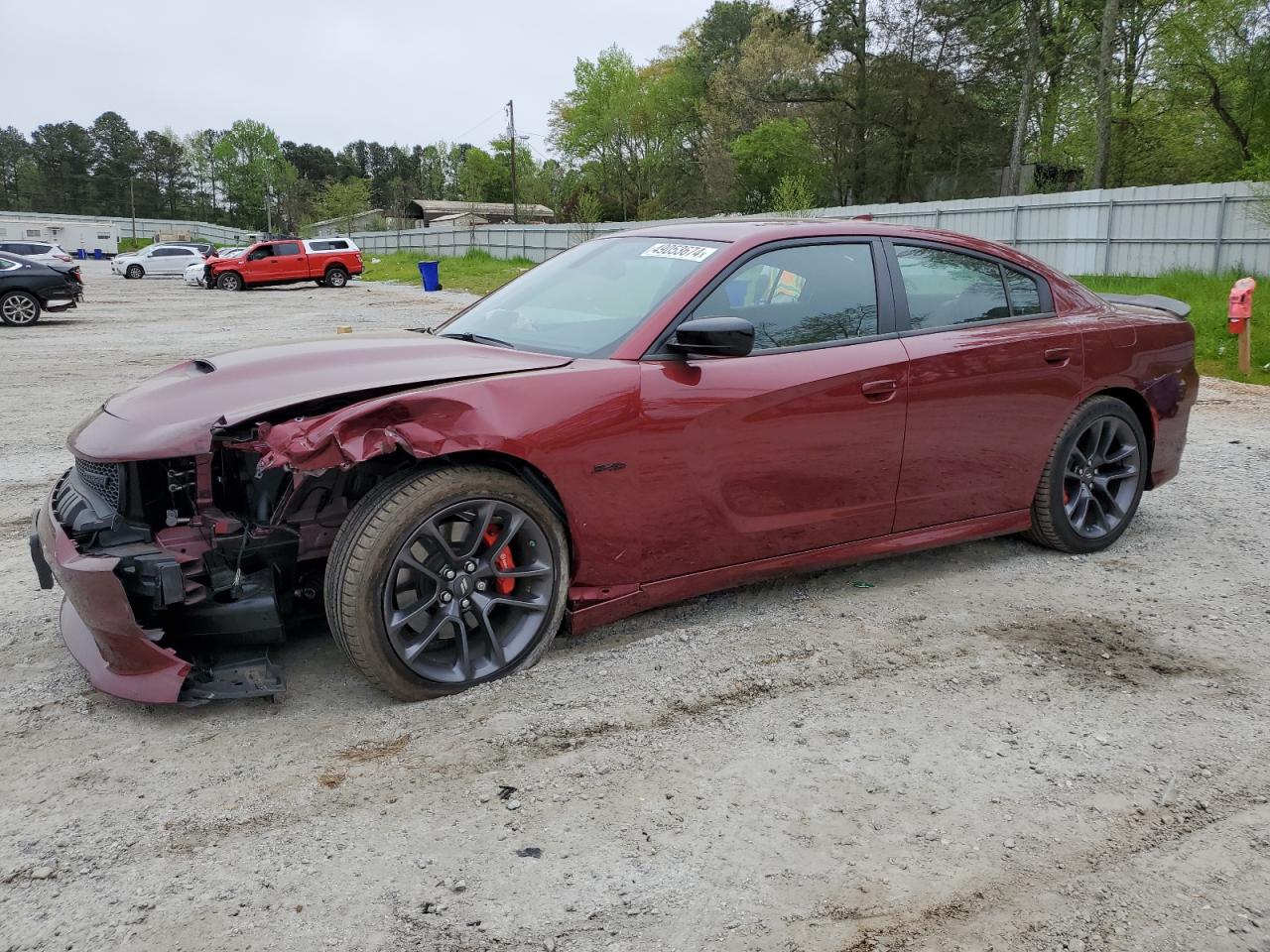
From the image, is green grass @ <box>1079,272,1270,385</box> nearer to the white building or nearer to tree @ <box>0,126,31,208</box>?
the white building

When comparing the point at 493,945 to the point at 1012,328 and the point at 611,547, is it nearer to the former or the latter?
the point at 611,547

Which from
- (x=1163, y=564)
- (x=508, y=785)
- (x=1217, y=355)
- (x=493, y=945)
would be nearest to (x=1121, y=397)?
(x=1163, y=564)

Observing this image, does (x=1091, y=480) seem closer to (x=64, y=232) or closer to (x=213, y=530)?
(x=213, y=530)

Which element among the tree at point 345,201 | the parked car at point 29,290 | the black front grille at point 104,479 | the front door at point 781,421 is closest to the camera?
the black front grille at point 104,479

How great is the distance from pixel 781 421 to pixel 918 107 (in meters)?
42.6

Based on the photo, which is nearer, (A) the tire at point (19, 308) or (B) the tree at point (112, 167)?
(A) the tire at point (19, 308)

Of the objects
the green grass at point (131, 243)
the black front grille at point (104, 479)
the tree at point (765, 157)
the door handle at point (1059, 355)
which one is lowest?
the black front grille at point (104, 479)

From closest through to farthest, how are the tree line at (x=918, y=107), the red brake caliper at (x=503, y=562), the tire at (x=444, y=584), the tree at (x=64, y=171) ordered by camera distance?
1. the tire at (x=444, y=584)
2. the red brake caliper at (x=503, y=562)
3. the tree line at (x=918, y=107)
4. the tree at (x=64, y=171)

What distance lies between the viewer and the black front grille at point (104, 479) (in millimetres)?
3193

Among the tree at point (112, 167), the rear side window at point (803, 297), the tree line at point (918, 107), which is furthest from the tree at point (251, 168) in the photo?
the rear side window at point (803, 297)

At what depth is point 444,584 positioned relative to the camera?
3.21m

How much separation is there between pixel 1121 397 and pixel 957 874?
3.26m

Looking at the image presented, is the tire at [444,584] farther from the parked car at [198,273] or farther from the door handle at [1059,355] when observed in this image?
the parked car at [198,273]

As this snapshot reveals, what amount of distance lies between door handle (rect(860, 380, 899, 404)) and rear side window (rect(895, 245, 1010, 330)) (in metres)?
0.34
